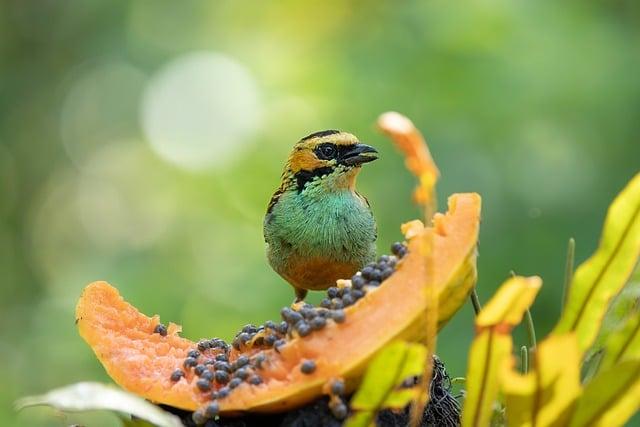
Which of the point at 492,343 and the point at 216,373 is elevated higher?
the point at 492,343

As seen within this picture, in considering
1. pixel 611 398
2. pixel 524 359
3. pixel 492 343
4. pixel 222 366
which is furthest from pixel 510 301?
pixel 222 366

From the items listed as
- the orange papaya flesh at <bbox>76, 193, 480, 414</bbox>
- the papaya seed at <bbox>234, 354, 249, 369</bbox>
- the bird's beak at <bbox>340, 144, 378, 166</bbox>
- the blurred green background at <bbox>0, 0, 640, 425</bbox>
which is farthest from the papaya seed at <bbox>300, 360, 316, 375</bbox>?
the blurred green background at <bbox>0, 0, 640, 425</bbox>

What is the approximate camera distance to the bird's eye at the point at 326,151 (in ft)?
11.3

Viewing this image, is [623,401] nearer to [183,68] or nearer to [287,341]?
[287,341]

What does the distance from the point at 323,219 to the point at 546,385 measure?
6.98 ft

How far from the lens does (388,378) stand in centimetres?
128

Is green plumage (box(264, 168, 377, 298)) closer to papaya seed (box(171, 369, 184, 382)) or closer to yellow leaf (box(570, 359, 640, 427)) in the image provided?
papaya seed (box(171, 369, 184, 382))

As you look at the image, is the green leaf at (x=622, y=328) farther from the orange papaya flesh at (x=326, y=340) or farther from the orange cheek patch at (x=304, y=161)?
the orange cheek patch at (x=304, y=161)

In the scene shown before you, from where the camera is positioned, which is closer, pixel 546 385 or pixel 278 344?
pixel 546 385

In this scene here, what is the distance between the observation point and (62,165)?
32.9 feet

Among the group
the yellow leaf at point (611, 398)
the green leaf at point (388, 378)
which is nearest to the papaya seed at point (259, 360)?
the green leaf at point (388, 378)

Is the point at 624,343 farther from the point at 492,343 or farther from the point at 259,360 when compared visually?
the point at 259,360

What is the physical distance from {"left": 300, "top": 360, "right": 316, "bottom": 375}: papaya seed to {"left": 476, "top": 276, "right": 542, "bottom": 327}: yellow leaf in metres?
0.35

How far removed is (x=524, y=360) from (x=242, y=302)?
336 cm
